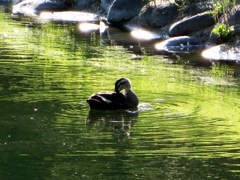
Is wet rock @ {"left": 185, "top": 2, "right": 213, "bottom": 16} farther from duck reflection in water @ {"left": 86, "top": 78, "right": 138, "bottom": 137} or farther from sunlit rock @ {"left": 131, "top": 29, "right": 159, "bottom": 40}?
duck reflection in water @ {"left": 86, "top": 78, "right": 138, "bottom": 137}

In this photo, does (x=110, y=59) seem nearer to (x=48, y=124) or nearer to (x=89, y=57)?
(x=89, y=57)

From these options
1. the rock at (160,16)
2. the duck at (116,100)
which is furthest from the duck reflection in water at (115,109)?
the rock at (160,16)

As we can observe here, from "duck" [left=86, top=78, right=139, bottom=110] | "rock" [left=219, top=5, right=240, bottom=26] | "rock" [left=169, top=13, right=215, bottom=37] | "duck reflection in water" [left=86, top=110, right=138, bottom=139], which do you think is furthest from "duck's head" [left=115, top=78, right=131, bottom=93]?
"rock" [left=169, top=13, right=215, bottom=37]

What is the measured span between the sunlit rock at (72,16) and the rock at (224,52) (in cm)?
880

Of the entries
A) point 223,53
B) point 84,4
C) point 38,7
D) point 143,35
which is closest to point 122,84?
point 223,53

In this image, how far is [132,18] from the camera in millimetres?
→ 24641

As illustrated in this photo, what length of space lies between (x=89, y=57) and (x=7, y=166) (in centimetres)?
964

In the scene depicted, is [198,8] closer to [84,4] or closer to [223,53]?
[223,53]

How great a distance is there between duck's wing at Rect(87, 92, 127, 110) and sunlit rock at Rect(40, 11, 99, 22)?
→ 606 inches

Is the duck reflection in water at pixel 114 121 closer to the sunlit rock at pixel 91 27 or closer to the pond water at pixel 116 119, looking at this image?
the pond water at pixel 116 119

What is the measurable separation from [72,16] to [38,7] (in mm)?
3377

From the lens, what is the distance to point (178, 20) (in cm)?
Answer: 2225

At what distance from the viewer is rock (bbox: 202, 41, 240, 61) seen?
1818 centimetres

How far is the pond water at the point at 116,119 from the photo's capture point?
840 cm
